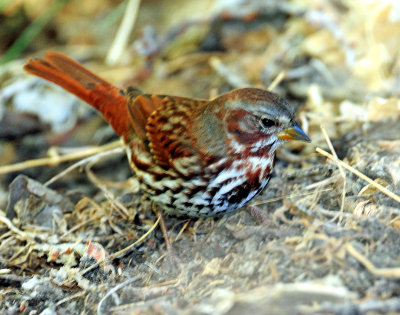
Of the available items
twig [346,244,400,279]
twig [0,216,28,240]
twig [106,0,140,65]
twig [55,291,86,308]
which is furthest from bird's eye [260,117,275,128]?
twig [106,0,140,65]

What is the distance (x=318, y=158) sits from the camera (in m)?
3.78

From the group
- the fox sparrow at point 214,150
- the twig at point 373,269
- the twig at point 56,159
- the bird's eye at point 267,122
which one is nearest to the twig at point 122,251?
the fox sparrow at point 214,150

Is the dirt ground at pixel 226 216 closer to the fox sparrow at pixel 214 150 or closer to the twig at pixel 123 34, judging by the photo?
the twig at pixel 123 34

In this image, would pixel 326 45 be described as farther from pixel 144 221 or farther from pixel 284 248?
pixel 284 248

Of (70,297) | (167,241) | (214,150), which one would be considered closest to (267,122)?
(214,150)

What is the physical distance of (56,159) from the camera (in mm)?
4508

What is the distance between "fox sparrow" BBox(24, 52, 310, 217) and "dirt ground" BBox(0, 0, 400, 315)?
9.3 inches

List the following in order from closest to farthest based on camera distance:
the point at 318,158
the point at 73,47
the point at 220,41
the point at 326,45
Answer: the point at 318,158, the point at 326,45, the point at 220,41, the point at 73,47

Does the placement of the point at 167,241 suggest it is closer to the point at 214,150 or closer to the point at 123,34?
the point at 214,150

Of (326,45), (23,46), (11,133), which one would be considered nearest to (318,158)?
→ (326,45)

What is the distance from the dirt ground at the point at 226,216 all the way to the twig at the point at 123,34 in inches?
2.7

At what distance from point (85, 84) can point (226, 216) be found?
4.74ft

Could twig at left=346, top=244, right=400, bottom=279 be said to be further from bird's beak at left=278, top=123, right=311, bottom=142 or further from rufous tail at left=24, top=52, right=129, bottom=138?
rufous tail at left=24, top=52, right=129, bottom=138

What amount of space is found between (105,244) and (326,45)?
8.85ft
